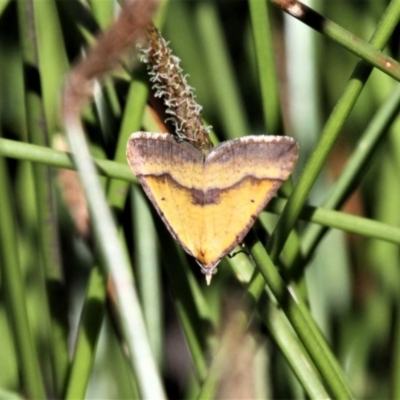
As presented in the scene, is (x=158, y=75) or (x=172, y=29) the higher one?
(x=172, y=29)

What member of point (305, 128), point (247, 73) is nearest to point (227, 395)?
point (305, 128)

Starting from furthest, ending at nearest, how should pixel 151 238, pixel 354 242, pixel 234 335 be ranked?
1. pixel 354 242
2. pixel 151 238
3. pixel 234 335

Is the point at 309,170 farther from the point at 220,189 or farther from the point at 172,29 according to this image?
the point at 172,29

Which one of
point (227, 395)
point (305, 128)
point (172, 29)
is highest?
point (172, 29)

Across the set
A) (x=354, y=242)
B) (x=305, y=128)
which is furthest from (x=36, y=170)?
(x=354, y=242)

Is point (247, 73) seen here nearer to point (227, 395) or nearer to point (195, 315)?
point (195, 315)

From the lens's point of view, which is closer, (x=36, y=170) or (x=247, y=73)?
(x=36, y=170)

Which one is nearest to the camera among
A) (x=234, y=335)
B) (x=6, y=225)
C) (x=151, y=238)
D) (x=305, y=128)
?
(x=234, y=335)
